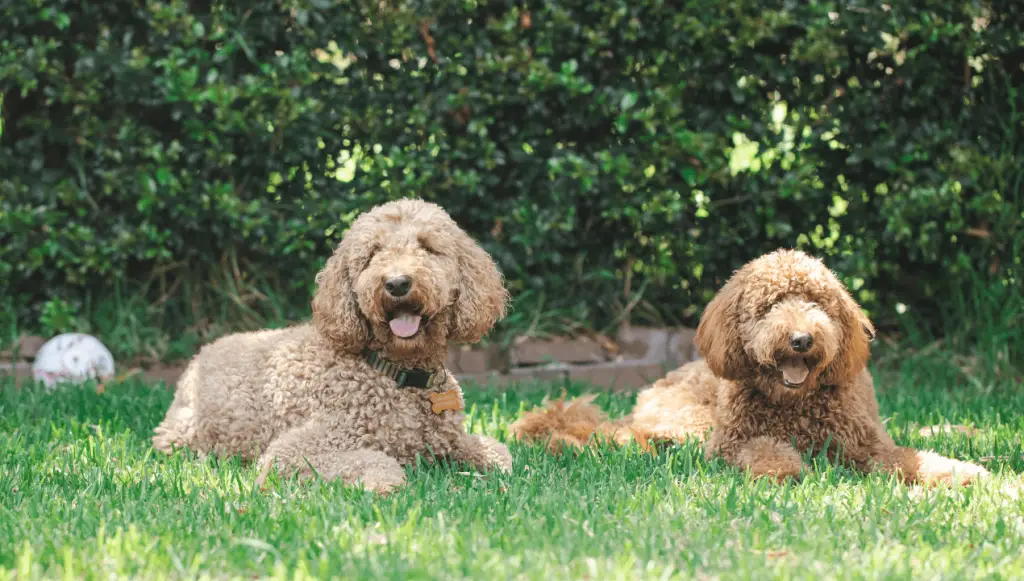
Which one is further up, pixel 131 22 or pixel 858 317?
pixel 131 22

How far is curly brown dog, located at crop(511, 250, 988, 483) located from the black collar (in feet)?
2.06

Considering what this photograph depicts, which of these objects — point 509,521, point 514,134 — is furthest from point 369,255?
point 514,134

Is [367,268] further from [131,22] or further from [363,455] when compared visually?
[131,22]

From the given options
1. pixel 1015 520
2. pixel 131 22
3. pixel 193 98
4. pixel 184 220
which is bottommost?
pixel 1015 520

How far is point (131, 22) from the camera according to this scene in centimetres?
581

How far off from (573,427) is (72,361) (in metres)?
2.64

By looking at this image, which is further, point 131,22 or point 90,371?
point 131,22

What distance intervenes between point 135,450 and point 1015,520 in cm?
286

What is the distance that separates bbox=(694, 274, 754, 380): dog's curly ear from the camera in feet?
12.1

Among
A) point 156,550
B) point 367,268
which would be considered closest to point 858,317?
point 367,268

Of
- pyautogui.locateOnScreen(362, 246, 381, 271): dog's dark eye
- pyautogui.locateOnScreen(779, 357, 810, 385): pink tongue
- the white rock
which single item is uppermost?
pyautogui.locateOnScreen(362, 246, 381, 271): dog's dark eye

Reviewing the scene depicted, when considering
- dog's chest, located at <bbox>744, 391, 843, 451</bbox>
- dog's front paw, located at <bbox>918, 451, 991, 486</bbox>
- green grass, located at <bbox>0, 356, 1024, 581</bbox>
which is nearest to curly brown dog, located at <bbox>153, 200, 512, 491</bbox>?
green grass, located at <bbox>0, 356, 1024, 581</bbox>

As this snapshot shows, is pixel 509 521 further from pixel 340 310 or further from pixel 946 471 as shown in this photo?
pixel 946 471

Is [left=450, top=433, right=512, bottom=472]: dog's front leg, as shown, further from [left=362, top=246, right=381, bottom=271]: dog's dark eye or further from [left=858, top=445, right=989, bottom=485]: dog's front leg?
[left=858, top=445, right=989, bottom=485]: dog's front leg
